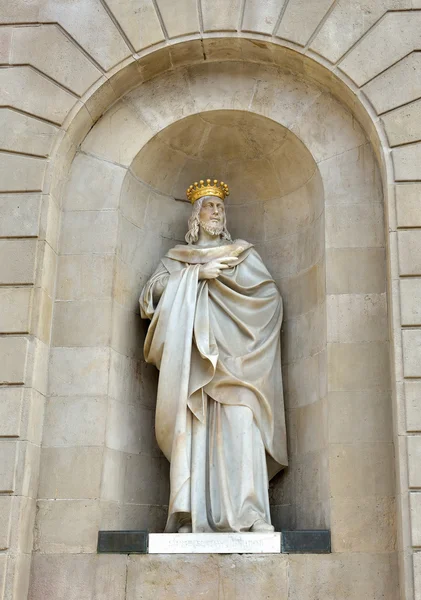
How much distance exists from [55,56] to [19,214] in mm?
1687

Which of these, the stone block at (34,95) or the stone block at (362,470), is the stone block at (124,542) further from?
the stone block at (34,95)


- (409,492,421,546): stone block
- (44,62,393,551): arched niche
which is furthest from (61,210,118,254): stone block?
(409,492,421,546): stone block

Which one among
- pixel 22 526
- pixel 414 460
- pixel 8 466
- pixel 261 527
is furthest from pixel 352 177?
pixel 22 526

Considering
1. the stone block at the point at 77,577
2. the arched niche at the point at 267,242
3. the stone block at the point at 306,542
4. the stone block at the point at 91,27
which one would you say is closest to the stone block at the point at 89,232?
the arched niche at the point at 267,242

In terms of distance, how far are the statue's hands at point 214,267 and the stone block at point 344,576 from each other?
279 centimetres

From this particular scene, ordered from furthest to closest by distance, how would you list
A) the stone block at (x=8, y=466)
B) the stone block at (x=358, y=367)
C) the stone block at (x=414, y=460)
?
the stone block at (x=358, y=367) → the stone block at (x=8, y=466) → the stone block at (x=414, y=460)

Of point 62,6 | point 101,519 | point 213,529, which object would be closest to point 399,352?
point 213,529

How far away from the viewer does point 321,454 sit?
25.8 feet

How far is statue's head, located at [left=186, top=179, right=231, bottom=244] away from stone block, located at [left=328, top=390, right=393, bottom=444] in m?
2.28

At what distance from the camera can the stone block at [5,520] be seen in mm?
7227

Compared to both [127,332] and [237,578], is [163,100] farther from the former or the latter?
[237,578]

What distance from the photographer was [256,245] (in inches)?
374

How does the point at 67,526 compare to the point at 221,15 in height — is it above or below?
below

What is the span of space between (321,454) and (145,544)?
176 cm
